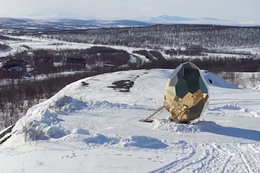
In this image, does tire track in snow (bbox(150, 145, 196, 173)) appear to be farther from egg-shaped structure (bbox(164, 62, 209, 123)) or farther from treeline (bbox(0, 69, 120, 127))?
treeline (bbox(0, 69, 120, 127))

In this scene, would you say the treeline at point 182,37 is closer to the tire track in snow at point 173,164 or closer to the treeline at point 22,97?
the treeline at point 22,97

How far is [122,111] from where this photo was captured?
16547mm

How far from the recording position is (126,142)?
11.3 metres

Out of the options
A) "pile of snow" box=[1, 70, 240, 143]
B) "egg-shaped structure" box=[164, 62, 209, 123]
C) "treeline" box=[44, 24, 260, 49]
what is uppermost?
"egg-shaped structure" box=[164, 62, 209, 123]

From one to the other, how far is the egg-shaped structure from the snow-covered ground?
1.55 ft

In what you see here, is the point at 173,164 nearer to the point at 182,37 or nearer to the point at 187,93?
the point at 187,93

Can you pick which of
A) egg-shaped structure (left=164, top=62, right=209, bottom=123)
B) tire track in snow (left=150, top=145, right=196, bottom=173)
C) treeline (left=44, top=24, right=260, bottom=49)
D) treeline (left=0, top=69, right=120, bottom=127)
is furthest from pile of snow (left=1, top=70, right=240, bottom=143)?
treeline (left=44, top=24, right=260, bottom=49)

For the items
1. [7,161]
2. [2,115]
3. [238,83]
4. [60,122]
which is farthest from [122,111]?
[238,83]

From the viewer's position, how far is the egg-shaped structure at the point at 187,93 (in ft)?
43.2

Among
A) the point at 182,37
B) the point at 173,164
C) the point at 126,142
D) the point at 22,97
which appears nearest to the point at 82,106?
the point at 126,142

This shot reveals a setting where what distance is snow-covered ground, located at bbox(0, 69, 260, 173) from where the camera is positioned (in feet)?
31.3

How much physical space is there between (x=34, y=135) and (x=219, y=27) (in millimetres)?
144455

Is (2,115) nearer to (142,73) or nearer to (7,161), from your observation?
(142,73)

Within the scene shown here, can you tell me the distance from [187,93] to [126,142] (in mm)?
2987
